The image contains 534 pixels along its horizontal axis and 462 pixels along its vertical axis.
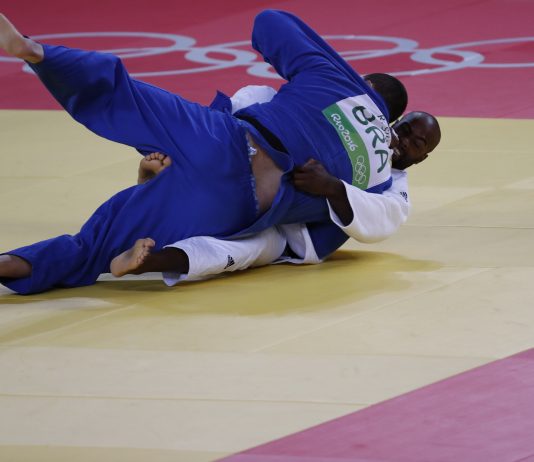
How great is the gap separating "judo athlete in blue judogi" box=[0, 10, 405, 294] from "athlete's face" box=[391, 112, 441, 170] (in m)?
0.23

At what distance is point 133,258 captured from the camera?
496cm

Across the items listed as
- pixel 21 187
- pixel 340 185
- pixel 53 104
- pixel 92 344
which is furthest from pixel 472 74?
pixel 92 344

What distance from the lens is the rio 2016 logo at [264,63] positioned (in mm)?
9398

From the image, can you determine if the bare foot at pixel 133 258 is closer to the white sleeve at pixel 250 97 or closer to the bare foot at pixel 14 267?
the bare foot at pixel 14 267

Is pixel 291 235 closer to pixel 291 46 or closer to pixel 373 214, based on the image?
pixel 373 214

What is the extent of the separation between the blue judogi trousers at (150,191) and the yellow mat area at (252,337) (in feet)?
0.39

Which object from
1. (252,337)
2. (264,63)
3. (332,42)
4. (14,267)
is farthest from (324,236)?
(332,42)

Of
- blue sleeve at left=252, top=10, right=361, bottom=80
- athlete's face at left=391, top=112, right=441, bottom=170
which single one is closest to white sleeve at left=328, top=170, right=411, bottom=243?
athlete's face at left=391, top=112, right=441, bottom=170

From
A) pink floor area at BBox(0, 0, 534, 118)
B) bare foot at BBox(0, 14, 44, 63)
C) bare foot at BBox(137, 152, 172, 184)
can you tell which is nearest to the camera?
bare foot at BBox(0, 14, 44, 63)

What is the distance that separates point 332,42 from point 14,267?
562 centimetres

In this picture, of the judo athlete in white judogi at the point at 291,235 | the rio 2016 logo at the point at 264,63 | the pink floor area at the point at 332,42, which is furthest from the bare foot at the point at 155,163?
the rio 2016 logo at the point at 264,63

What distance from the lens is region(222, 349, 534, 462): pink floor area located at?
142 inches

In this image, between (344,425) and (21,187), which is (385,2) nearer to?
(21,187)

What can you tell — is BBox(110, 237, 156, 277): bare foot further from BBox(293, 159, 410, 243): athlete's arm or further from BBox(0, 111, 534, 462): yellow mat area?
BBox(293, 159, 410, 243): athlete's arm
